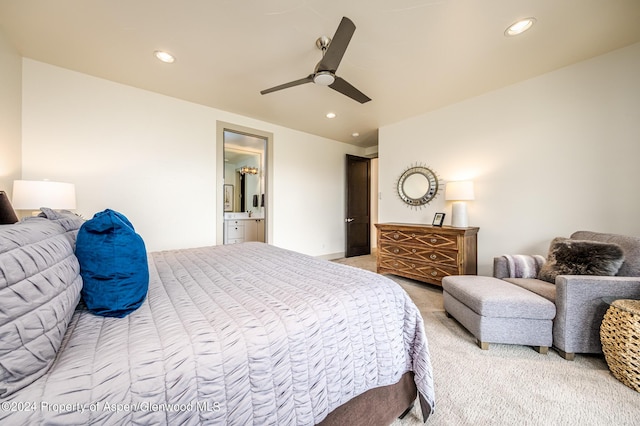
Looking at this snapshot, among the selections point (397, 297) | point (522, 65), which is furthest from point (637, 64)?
point (397, 297)

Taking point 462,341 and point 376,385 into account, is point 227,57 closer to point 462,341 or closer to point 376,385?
point 376,385

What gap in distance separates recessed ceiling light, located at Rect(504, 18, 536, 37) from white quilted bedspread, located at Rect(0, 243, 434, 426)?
2382 millimetres

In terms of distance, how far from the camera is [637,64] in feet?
7.10

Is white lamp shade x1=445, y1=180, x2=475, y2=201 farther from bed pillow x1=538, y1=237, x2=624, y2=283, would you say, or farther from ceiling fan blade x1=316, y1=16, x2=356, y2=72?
ceiling fan blade x1=316, y1=16, x2=356, y2=72

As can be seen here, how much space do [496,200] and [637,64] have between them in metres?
1.65

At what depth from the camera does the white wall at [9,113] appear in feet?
6.48

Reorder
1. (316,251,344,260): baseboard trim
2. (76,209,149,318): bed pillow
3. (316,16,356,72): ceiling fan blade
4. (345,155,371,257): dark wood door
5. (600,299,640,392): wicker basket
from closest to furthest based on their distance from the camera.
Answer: (76,209,149,318): bed pillow
(600,299,640,392): wicker basket
(316,16,356,72): ceiling fan blade
(316,251,344,260): baseboard trim
(345,155,371,257): dark wood door

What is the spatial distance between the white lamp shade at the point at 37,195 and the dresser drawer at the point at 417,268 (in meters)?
3.81

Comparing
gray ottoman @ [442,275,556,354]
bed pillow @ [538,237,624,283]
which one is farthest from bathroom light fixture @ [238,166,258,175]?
bed pillow @ [538,237,624,283]

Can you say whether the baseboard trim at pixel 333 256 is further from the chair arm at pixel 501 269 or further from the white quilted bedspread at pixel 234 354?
the white quilted bedspread at pixel 234 354

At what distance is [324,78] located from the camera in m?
1.96

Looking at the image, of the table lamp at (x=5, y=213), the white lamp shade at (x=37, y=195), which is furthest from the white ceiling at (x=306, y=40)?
the table lamp at (x=5, y=213)

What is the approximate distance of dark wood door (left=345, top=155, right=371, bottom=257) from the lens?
528 cm

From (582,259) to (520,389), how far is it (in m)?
1.24
